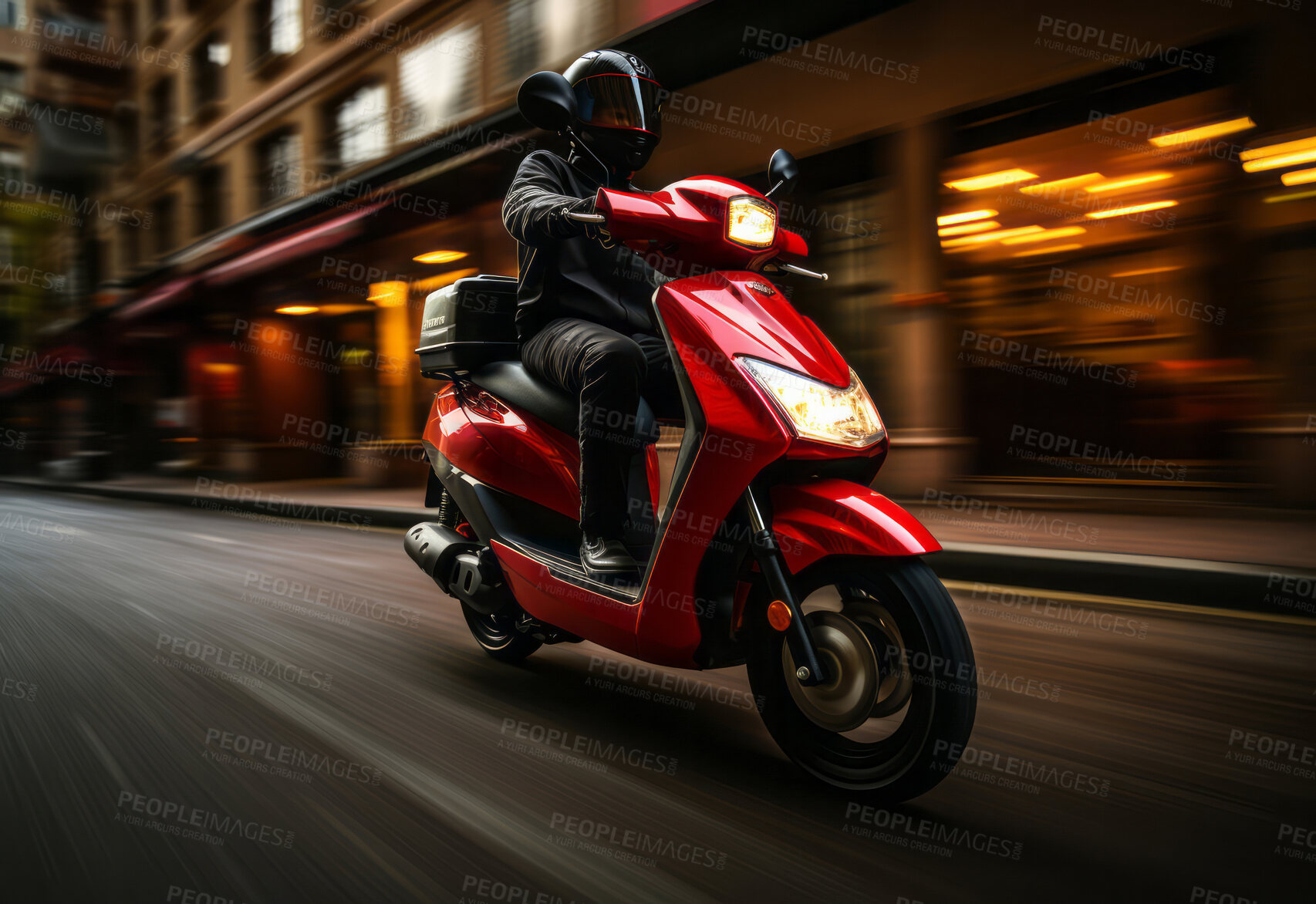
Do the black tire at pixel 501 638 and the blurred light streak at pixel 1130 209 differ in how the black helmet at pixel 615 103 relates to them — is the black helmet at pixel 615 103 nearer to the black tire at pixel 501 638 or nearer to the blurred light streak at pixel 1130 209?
the black tire at pixel 501 638

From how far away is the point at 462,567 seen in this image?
3.14m

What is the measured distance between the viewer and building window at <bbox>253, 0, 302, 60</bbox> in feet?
56.1

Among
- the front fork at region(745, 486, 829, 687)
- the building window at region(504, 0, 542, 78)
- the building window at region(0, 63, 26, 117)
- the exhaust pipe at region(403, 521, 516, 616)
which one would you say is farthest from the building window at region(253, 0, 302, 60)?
the building window at region(0, 63, 26, 117)

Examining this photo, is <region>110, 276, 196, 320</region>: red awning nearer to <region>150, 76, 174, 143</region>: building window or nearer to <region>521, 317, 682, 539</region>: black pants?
<region>150, 76, 174, 143</region>: building window

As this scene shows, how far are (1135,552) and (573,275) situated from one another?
3.57 meters

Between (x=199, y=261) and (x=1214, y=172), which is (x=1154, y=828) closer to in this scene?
(x=1214, y=172)

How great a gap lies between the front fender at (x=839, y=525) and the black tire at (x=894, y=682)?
1.8 inches

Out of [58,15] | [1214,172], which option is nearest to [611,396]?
[1214,172]

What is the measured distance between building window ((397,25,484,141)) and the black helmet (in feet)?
34.5

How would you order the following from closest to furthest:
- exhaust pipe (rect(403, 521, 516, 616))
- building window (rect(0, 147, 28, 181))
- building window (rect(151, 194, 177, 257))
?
exhaust pipe (rect(403, 521, 516, 616)) < building window (rect(151, 194, 177, 257)) < building window (rect(0, 147, 28, 181))

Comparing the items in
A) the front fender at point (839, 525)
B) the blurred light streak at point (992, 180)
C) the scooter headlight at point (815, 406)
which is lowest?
the front fender at point (839, 525)

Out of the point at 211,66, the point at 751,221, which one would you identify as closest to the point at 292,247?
the point at 211,66

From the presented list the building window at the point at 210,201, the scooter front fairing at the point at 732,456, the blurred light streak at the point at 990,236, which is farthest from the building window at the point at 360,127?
the scooter front fairing at the point at 732,456

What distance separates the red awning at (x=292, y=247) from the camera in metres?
12.9
